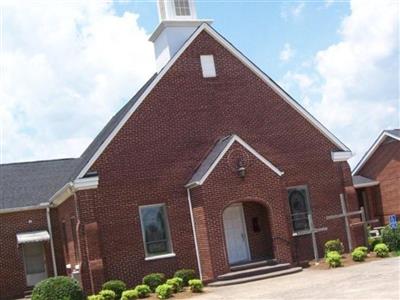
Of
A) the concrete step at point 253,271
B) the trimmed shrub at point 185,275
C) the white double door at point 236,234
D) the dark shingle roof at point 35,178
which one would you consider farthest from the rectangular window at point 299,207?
the dark shingle roof at point 35,178

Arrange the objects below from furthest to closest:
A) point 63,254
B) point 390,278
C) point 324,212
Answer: point 63,254 → point 324,212 → point 390,278

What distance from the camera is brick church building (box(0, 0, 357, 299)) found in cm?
2045

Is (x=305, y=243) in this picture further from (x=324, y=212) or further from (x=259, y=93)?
(x=259, y=93)

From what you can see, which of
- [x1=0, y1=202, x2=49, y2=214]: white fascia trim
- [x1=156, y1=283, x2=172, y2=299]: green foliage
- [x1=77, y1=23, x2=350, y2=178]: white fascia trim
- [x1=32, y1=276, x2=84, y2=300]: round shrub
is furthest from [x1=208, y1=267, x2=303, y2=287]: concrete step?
[x1=0, y1=202, x2=49, y2=214]: white fascia trim

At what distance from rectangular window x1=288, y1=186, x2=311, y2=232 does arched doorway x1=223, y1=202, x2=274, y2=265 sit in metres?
1.42

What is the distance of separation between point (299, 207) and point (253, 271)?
13.6ft

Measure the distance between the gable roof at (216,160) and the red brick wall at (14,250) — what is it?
925 cm

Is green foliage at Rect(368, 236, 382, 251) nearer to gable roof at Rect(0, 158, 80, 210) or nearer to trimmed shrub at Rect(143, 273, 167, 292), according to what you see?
trimmed shrub at Rect(143, 273, 167, 292)

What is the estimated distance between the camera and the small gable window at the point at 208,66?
22812mm

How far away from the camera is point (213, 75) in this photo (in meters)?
23.0

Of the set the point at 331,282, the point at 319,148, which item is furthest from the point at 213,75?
the point at 331,282

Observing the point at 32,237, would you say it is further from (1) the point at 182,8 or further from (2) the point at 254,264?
(1) the point at 182,8

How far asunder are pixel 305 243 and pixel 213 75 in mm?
7297

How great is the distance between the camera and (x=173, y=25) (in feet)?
81.4
